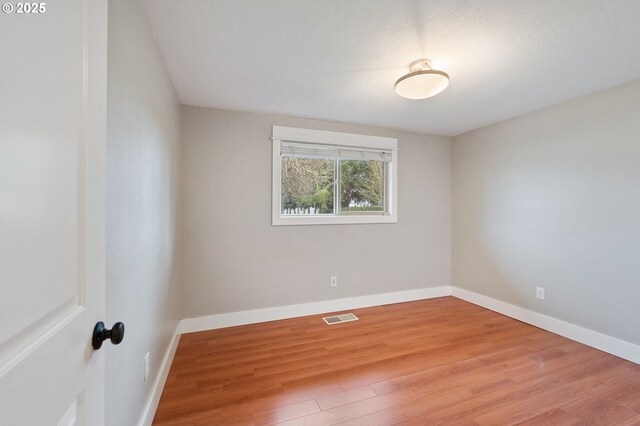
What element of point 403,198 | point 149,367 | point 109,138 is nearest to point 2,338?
point 109,138

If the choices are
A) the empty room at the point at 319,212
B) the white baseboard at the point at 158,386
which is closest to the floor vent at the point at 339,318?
the empty room at the point at 319,212

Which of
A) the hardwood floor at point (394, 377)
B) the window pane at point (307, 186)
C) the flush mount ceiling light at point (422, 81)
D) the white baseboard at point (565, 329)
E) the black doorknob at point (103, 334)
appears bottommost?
the hardwood floor at point (394, 377)

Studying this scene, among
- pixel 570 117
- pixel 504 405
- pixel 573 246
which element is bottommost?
pixel 504 405

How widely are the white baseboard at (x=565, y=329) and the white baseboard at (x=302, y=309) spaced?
587mm

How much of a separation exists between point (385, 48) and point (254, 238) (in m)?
2.14

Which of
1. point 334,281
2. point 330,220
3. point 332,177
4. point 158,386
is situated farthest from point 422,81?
point 158,386

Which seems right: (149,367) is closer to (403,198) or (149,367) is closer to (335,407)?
(335,407)

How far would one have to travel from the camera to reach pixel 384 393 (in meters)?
1.76

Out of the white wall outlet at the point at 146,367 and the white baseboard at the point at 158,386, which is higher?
Answer: the white wall outlet at the point at 146,367

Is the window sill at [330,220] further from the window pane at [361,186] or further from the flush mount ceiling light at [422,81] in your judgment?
the flush mount ceiling light at [422,81]

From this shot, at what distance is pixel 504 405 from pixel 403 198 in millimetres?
2367

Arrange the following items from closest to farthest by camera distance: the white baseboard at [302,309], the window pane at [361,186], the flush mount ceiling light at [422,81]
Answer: the flush mount ceiling light at [422,81] < the white baseboard at [302,309] < the window pane at [361,186]

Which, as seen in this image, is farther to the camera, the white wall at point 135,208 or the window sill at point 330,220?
the window sill at point 330,220

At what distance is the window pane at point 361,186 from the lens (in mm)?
3330
